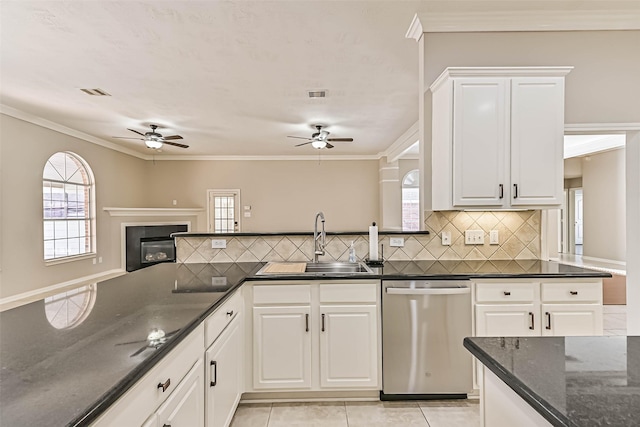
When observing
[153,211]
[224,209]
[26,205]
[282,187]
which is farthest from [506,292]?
[224,209]

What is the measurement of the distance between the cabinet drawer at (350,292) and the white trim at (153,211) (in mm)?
6633

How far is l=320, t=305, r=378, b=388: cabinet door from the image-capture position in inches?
94.9

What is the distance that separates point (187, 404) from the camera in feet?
4.60

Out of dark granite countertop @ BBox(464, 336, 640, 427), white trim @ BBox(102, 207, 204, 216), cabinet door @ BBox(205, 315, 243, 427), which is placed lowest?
cabinet door @ BBox(205, 315, 243, 427)

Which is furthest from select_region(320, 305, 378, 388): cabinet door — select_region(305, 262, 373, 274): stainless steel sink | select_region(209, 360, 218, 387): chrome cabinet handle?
select_region(209, 360, 218, 387): chrome cabinet handle

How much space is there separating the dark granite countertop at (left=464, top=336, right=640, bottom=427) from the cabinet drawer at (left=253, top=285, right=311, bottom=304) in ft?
4.55

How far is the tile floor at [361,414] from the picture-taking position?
7.37ft

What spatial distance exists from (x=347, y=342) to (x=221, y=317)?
0.94 meters

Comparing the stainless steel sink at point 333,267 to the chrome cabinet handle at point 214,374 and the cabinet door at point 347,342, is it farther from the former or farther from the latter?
the chrome cabinet handle at point 214,374

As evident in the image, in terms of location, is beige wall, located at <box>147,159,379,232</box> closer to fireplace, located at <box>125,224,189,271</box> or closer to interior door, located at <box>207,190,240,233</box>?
interior door, located at <box>207,190,240,233</box>

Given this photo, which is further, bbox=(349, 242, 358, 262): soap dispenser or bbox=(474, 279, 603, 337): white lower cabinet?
bbox=(349, 242, 358, 262): soap dispenser

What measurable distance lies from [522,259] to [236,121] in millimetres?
4669

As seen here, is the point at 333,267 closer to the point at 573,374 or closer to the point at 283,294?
the point at 283,294

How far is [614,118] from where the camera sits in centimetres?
282
